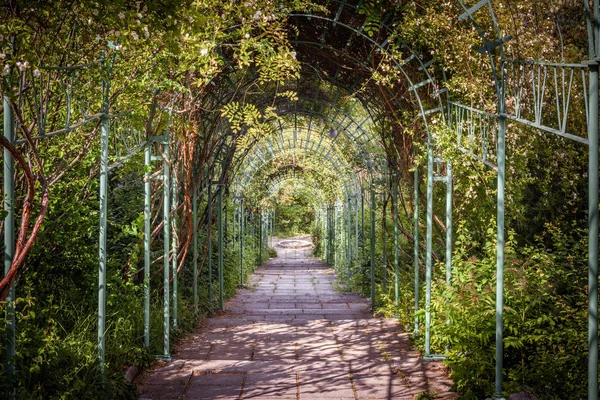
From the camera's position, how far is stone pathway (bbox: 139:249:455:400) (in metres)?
4.54

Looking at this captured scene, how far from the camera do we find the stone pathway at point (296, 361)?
14.9 ft

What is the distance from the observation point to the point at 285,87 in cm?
963

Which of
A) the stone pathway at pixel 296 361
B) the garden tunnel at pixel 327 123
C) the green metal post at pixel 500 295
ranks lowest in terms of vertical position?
the stone pathway at pixel 296 361

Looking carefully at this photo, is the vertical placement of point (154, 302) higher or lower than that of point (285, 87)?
lower

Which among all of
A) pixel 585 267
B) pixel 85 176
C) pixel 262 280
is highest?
pixel 85 176

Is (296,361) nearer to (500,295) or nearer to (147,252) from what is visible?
(147,252)

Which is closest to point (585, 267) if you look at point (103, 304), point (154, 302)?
point (103, 304)

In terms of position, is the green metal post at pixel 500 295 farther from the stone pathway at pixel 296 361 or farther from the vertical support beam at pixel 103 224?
the vertical support beam at pixel 103 224

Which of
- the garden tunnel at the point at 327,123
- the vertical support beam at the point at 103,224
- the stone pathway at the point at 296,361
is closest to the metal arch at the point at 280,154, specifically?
the garden tunnel at the point at 327,123

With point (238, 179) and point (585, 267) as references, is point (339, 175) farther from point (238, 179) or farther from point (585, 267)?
point (585, 267)

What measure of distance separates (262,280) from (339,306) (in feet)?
17.4

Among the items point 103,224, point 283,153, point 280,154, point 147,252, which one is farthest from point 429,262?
point 280,154

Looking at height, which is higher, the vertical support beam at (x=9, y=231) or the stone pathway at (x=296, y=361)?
the vertical support beam at (x=9, y=231)

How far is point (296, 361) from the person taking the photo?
5.50 m
